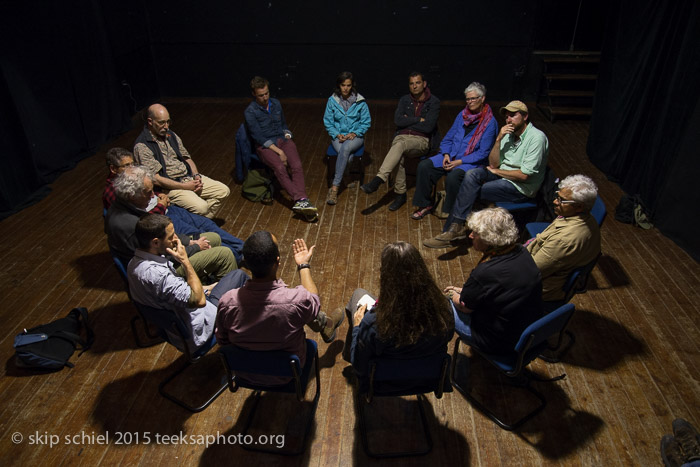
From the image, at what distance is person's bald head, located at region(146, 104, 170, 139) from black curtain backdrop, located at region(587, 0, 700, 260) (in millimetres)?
4766

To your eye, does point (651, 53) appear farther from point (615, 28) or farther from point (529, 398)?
point (529, 398)

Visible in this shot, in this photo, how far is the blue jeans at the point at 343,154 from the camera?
16.9 ft

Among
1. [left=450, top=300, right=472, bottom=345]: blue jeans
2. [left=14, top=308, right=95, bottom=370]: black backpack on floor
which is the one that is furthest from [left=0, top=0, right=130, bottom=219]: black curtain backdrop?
[left=450, top=300, right=472, bottom=345]: blue jeans

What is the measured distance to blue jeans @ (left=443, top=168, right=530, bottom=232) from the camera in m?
4.14

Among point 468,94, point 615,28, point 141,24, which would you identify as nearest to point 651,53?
point 615,28

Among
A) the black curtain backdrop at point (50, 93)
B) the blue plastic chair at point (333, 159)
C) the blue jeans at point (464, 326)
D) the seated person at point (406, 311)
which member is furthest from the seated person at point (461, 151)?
the black curtain backdrop at point (50, 93)

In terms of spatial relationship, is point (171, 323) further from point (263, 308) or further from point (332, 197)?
point (332, 197)

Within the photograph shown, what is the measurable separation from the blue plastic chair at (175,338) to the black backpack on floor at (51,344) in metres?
0.76

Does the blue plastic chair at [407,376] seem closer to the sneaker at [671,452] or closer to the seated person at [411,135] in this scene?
the sneaker at [671,452]

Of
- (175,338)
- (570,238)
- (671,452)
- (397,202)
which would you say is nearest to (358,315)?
(175,338)

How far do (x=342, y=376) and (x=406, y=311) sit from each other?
1.13 meters

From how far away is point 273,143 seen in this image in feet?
16.6

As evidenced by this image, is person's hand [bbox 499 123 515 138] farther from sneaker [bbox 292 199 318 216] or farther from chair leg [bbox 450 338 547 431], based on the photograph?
chair leg [bbox 450 338 547 431]

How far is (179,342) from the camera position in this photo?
2.75 meters
